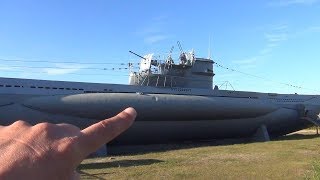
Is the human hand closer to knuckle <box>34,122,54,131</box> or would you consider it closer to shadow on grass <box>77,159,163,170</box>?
knuckle <box>34,122,54,131</box>

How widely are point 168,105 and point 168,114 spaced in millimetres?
538

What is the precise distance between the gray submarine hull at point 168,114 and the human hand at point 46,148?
2232cm

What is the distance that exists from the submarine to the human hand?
22.2 meters

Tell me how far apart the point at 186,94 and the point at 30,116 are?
35.4 ft

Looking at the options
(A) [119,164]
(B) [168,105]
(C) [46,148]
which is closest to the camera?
(C) [46,148]

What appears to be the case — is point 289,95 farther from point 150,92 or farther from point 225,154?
point 225,154

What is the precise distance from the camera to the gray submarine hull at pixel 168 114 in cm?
2334

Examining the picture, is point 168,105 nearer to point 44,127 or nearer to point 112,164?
point 112,164

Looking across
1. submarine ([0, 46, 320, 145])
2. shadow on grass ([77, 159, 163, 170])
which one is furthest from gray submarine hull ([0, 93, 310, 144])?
shadow on grass ([77, 159, 163, 170])

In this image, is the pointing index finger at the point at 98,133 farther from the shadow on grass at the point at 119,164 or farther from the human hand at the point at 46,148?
the shadow on grass at the point at 119,164

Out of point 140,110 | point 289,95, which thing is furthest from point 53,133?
point 289,95

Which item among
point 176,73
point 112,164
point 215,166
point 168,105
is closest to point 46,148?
point 215,166

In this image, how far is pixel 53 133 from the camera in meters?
1.29

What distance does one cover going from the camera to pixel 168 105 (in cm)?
2622
